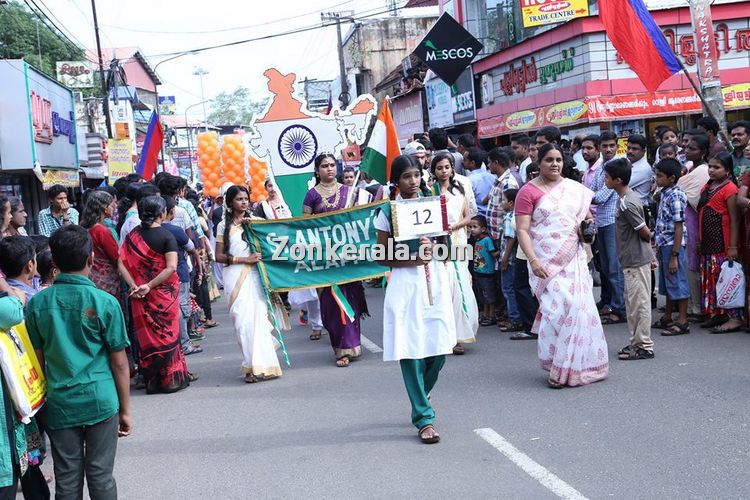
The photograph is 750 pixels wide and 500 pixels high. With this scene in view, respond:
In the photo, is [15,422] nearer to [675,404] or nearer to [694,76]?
[675,404]

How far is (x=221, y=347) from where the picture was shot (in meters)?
10.4

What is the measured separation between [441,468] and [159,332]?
12.0 feet

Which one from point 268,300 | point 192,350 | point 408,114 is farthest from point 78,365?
point 408,114

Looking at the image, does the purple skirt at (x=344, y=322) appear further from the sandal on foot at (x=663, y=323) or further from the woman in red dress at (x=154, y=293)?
the sandal on foot at (x=663, y=323)

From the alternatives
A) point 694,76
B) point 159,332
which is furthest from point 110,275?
point 694,76

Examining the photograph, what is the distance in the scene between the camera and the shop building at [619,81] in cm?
2086

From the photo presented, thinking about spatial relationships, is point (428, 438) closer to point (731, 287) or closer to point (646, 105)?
Answer: point (731, 287)

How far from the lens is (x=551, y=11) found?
72.0 ft

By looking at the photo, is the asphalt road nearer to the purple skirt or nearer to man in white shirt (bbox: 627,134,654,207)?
the purple skirt

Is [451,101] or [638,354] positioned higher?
[451,101]

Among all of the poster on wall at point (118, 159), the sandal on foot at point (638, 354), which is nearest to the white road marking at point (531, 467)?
the sandal on foot at point (638, 354)

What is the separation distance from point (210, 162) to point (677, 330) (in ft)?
43.3

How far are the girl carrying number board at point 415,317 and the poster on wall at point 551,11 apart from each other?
17.0m

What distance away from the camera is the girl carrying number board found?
585 cm
